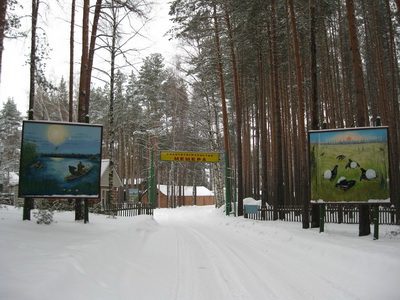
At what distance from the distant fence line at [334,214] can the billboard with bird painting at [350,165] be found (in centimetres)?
674

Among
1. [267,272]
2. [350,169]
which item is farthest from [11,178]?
[267,272]

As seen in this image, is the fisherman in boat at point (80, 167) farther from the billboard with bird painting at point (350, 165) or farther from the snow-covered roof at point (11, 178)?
the snow-covered roof at point (11, 178)

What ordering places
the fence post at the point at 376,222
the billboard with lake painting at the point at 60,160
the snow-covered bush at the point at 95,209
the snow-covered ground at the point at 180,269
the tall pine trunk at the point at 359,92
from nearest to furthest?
1. the snow-covered ground at the point at 180,269
2. the fence post at the point at 376,222
3. the billboard with lake painting at the point at 60,160
4. the tall pine trunk at the point at 359,92
5. the snow-covered bush at the point at 95,209

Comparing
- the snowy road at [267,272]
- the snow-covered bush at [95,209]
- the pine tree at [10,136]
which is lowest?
the snowy road at [267,272]

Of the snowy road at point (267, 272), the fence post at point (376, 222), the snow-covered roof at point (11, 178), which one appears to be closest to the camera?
the snowy road at point (267, 272)

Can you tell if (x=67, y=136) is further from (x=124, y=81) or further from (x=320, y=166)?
(x=124, y=81)

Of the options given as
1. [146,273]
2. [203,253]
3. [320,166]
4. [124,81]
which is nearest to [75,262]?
[146,273]

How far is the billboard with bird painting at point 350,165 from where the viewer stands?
9.94 m

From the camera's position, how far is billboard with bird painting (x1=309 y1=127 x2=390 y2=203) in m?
9.94

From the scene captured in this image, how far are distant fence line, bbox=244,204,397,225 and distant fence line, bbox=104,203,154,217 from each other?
7639 millimetres

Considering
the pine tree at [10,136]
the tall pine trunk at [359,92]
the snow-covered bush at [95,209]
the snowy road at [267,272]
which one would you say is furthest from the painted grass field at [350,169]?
the pine tree at [10,136]

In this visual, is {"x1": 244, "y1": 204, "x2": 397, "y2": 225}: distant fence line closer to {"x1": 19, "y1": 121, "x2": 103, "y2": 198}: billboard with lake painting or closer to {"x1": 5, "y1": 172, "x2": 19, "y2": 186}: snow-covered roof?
{"x1": 19, "y1": 121, "x2": 103, "y2": 198}: billboard with lake painting

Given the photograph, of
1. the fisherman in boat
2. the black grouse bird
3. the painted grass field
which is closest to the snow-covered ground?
the painted grass field

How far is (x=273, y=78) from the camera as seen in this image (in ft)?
60.6
